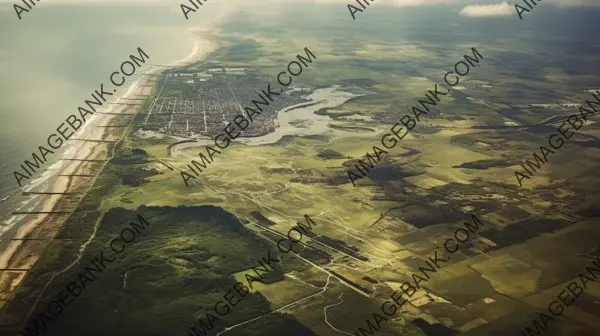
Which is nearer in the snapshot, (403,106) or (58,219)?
(58,219)

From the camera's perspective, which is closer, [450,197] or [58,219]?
[58,219]

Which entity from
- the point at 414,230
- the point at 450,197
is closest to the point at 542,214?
the point at 450,197

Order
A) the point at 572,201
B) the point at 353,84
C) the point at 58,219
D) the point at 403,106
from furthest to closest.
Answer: the point at 353,84 < the point at 403,106 < the point at 572,201 < the point at 58,219

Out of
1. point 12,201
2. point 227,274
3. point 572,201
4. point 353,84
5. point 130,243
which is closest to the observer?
point 227,274

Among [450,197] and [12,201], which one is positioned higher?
[12,201]

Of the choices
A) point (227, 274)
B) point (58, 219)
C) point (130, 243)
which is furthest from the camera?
point (58, 219)

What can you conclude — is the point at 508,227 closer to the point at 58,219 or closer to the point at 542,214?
the point at 542,214

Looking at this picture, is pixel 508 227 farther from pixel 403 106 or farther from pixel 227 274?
pixel 403 106

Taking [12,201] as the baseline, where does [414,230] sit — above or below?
below

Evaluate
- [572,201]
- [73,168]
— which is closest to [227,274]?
[73,168]
